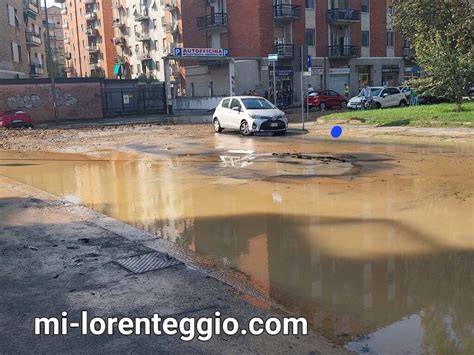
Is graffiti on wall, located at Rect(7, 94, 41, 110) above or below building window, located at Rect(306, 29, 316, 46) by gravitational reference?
below

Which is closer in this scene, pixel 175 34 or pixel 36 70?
pixel 36 70

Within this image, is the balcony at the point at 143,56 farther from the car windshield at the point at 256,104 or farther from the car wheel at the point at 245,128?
the car wheel at the point at 245,128

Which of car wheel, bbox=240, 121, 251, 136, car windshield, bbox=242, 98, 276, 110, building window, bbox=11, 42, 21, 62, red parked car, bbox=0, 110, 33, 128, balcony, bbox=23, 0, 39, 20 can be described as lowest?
car wheel, bbox=240, 121, 251, 136

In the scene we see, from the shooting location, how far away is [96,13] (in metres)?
87.8

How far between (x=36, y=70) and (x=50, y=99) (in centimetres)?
2575

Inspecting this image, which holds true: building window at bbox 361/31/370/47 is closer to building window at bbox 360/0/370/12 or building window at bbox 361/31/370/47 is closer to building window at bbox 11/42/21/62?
building window at bbox 360/0/370/12

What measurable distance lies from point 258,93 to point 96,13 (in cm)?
5270

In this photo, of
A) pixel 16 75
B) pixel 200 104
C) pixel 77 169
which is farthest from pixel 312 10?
pixel 77 169

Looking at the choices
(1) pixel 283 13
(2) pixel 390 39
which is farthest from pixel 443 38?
(2) pixel 390 39

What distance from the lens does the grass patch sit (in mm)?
21125

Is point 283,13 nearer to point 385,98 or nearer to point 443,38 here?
point 385,98

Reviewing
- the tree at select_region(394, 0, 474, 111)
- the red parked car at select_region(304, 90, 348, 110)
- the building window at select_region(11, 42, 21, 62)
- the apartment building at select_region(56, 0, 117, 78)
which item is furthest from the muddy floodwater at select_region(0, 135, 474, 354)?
the apartment building at select_region(56, 0, 117, 78)

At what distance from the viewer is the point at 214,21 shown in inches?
2024

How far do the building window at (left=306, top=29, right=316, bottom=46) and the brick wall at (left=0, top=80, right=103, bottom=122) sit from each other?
2083cm
